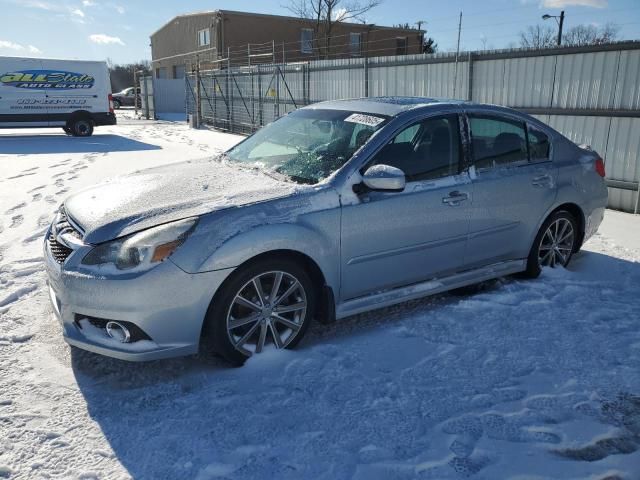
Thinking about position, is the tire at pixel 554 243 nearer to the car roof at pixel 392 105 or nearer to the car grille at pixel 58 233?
the car roof at pixel 392 105

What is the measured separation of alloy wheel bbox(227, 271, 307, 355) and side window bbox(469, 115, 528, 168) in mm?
1802

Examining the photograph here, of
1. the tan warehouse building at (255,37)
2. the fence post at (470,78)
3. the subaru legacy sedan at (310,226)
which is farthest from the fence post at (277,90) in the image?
the tan warehouse building at (255,37)

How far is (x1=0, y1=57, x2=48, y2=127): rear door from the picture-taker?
17.0m

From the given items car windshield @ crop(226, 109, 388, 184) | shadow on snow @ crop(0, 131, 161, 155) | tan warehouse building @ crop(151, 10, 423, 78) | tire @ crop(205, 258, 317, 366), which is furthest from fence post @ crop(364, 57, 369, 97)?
tan warehouse building @ crop(151, 10, 423, 78)

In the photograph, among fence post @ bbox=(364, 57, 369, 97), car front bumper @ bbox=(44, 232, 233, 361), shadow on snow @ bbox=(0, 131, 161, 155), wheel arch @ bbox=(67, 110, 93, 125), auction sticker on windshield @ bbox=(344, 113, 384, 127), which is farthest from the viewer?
wheel arch @ bbox=(67, 110, 93, 125)

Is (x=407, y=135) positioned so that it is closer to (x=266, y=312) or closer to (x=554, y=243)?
(x=266, y=312)

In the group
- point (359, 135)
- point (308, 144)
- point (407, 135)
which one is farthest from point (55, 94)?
point (407, 135)

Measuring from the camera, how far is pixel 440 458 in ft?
8.34

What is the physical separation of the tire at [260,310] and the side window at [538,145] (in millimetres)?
2354

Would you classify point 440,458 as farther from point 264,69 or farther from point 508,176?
point 264,69

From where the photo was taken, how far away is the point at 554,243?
16.1 ft

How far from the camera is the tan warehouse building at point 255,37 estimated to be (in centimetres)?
3219

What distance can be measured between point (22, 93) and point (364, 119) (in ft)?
54.9

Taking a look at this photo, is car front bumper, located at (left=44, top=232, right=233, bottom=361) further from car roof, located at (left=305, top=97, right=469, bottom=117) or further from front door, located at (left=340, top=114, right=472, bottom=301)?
car roof, located at (left=305, top=97, right=469, bottom=117)
